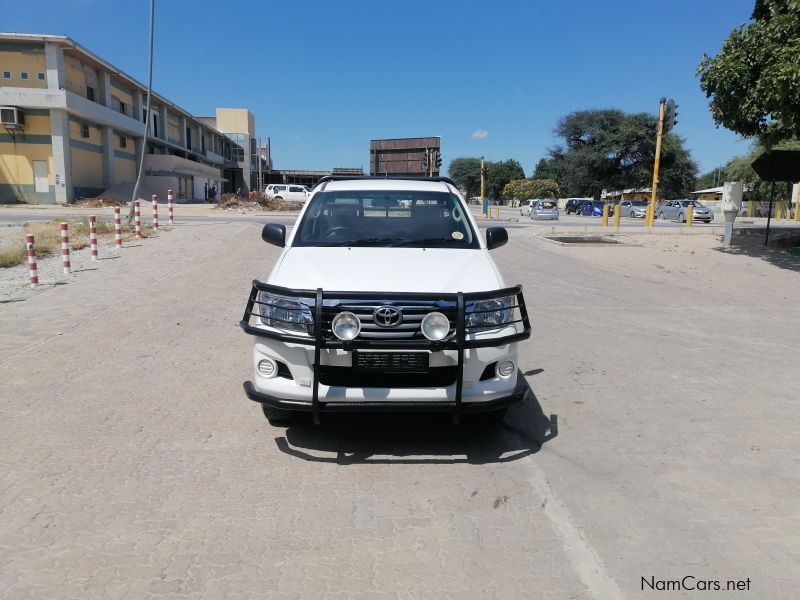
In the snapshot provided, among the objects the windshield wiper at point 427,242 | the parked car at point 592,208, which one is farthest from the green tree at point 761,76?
the parked car at point 592,208

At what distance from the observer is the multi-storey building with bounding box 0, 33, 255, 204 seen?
1455 inches

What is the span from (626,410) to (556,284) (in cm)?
708

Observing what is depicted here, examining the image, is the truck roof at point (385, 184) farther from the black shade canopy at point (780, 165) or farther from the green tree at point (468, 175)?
the green tree at point (468, 175)

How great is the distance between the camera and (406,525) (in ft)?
10.8

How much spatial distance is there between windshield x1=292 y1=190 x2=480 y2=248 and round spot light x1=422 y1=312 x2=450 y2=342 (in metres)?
1.28

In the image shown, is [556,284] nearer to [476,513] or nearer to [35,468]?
[476,513]

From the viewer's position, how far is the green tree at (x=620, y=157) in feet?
212

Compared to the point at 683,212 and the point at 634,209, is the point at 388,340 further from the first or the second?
the point at 634,209

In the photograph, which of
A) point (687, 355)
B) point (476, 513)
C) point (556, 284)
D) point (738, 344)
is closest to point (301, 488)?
point (476, 513)

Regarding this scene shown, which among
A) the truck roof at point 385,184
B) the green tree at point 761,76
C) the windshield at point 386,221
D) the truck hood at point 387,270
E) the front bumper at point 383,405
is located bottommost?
the front bumper at point 383,405

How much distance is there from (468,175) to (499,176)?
5881mm

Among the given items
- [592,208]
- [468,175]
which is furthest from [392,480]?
[468,175]

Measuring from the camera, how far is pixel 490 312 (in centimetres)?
394

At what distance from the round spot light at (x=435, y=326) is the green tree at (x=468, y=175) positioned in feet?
365
